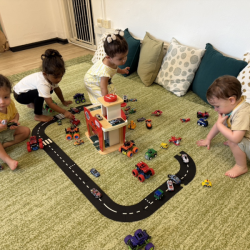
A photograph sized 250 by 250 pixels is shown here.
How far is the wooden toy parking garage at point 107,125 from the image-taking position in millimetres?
1384

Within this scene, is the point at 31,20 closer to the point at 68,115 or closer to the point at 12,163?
the point at 68,115

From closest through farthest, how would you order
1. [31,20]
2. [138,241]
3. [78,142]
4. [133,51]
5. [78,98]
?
1. [138,241]
2. [78,142]
3. [78,98]
4. [133,51]
5. [31,20]

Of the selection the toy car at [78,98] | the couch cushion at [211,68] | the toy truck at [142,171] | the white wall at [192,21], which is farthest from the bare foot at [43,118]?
the white wall at [192,21]

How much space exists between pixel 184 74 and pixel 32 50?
2.85 m

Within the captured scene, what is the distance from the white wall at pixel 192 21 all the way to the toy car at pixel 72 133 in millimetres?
1507

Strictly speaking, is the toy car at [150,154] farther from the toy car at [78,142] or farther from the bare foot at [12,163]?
the bare foot at [12,163]

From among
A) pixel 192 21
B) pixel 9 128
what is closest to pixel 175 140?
pixel 9 128

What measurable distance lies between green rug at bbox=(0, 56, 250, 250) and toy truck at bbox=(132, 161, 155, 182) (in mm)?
33

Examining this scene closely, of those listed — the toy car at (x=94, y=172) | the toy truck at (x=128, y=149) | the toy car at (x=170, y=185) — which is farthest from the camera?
the toy truck at (x=128, y=149)

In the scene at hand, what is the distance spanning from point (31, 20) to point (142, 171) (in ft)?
11.9

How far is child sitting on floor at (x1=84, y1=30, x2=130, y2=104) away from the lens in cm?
157

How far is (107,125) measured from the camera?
4.57ft

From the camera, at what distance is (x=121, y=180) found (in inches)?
52.1

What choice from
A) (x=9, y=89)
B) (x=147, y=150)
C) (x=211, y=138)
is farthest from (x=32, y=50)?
(x=211, y=138)
